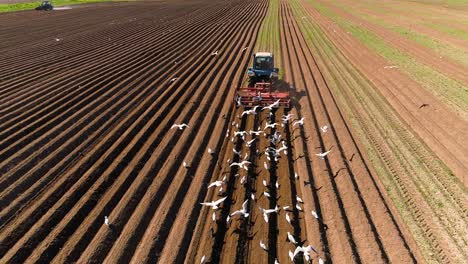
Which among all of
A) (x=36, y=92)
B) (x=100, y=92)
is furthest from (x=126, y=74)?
(x=36, y=92)

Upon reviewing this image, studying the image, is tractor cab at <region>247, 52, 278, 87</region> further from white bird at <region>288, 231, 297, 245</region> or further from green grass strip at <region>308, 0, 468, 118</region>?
white bird at <region>288, 231, 297, 245</region>

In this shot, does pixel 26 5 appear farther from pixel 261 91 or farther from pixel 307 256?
pixel 307 256

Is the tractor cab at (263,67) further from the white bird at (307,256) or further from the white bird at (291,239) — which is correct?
the white bird at (307,256)

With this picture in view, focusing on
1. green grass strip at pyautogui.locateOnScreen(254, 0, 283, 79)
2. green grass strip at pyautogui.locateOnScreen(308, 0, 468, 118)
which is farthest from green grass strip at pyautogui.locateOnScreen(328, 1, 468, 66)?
green grass strip at pyautogui.locateOnScreen(254, 0, 283, 79)

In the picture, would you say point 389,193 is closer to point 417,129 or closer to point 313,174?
point 313,174

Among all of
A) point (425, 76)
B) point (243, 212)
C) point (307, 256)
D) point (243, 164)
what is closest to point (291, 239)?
point (307, 256)

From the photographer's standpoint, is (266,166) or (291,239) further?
(266,166)
